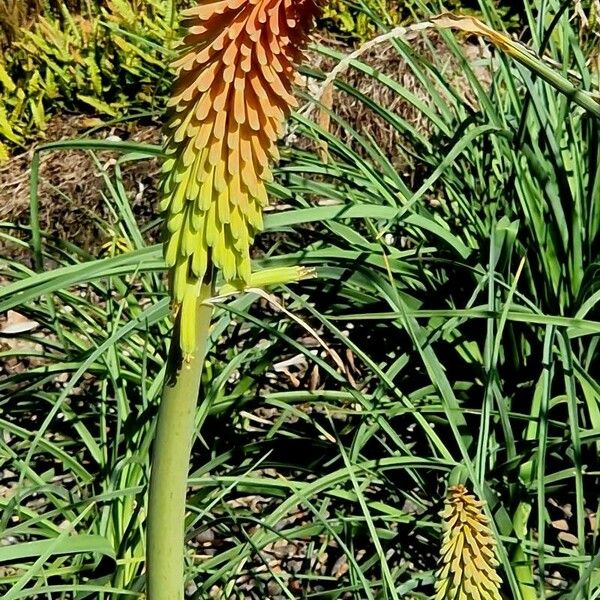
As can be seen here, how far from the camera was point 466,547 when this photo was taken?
1.51 m

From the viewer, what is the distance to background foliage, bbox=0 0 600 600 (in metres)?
2.42

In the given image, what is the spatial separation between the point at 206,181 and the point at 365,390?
5.51ft

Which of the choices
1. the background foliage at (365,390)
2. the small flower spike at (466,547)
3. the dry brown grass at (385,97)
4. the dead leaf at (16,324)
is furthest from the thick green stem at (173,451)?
the dry brown grass at (385,97)

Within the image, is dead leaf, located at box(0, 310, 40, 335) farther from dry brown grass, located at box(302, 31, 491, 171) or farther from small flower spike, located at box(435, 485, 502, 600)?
small flower spike, located at box(435, 485, 502, 600)

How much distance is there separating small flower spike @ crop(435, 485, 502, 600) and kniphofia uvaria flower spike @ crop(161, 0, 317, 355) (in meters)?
0.43

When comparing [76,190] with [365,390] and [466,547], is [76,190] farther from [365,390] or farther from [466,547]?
[466,547]

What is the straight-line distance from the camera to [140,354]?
2.97 metres

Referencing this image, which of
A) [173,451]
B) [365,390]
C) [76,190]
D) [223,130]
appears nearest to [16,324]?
[76,190]

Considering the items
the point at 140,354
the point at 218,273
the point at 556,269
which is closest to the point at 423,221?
the point at 556,269

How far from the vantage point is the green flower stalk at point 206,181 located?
1.36 metres

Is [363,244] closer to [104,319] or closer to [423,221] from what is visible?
[423,221]

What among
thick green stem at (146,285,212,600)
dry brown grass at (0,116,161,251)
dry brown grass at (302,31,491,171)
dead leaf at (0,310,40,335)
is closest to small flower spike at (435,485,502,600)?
thick green stem at (146,285,212,600)

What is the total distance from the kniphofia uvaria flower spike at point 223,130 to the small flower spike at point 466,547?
0.43m

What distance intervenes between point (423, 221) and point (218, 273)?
4.67 feet
